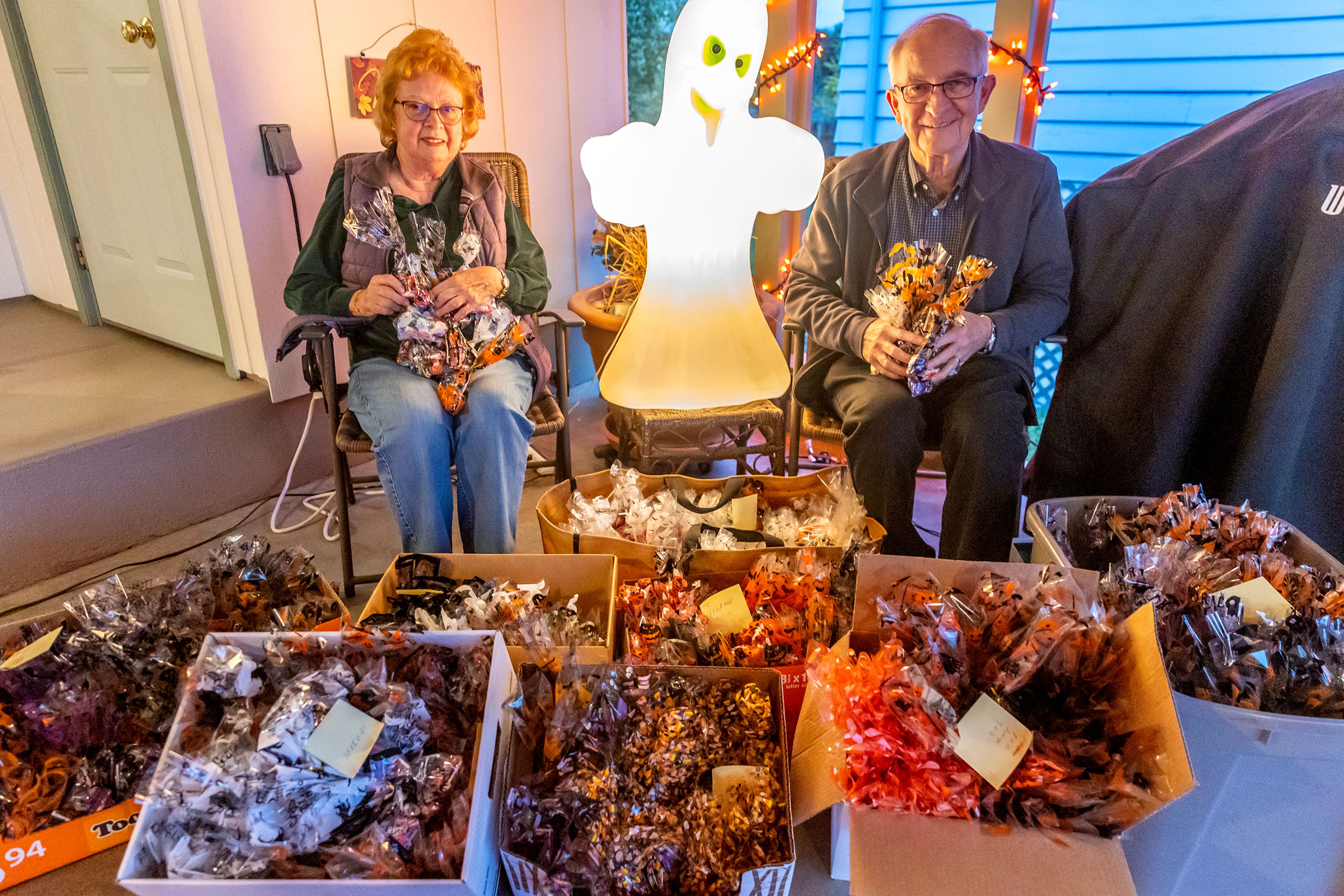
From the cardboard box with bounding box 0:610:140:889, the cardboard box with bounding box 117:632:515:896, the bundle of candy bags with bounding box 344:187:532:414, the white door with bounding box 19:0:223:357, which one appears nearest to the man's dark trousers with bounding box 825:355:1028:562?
the bundle of candy bags with bounding box 344:187:532:414

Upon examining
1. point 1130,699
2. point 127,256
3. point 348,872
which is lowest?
point 348,872

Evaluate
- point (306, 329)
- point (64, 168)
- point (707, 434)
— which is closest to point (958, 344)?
point (707, 434)

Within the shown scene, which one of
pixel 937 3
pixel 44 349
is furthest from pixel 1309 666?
pixel 44 349

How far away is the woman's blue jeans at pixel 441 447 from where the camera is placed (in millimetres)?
1875

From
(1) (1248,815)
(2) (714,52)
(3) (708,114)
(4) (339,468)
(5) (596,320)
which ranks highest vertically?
(2) (714,52)

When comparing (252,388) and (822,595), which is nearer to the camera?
(822,595)

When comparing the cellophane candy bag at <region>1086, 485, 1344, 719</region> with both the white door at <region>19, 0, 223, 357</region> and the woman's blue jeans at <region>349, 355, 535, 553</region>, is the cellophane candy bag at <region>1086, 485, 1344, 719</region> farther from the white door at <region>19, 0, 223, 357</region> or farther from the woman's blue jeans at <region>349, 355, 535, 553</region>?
the white door at <region>19, 0, 223, 357</region>

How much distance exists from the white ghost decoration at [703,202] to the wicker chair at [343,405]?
1.11 feet

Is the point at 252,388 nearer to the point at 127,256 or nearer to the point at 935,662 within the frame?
the point at 127,256

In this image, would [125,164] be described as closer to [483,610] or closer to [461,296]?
[461,296]

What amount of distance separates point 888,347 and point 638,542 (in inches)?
29.1

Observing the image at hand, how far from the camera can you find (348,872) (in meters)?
1.03

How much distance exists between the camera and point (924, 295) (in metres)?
1.70

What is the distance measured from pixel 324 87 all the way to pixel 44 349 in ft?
5.49
